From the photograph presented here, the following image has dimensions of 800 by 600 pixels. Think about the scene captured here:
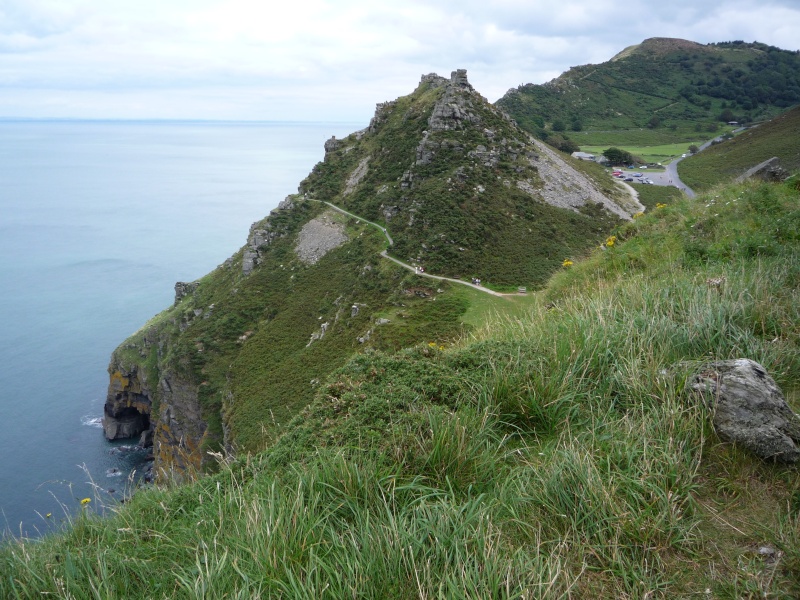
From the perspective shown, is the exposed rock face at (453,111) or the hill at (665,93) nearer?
the exposed rock face at (453,111)

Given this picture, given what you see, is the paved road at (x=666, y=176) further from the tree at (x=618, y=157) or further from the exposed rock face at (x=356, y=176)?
the exposed rock face at (x=356, y=176)

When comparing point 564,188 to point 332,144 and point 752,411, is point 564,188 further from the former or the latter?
point 752,411

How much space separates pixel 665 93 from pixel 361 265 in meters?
131

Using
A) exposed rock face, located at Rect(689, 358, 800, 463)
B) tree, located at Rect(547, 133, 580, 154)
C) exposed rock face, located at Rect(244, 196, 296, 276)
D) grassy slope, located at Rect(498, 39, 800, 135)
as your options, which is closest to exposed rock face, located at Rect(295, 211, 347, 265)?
exposed rock face, located at Rect(244, 196, 296, 276)

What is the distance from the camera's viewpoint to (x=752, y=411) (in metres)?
4.71

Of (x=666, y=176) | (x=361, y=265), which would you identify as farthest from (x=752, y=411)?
(x=666, y=176)

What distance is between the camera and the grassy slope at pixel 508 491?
3705mm

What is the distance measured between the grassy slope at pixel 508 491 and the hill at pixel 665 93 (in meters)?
94.8

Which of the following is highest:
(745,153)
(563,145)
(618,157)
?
(563,145)

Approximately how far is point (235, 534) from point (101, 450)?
54.5 m

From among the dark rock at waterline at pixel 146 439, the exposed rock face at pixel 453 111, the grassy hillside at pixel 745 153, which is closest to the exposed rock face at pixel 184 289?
the dark rock at waterline at pixel 146 439

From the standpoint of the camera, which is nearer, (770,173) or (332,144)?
(770,173)

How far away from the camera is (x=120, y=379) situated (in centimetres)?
5203

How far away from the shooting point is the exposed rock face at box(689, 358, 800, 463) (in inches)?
177
